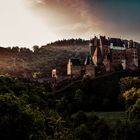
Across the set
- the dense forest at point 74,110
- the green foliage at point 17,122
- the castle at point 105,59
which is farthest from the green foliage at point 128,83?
the green foliage at point 17,122

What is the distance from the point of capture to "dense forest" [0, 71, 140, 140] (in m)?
51.2

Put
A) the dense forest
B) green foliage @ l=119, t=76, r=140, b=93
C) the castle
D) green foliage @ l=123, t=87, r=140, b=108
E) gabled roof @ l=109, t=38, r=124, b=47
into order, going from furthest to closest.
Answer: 1. gabled roof @ l=109, t=38, r=124, b=47
2. the castle
3. green foliage @ l=119, t=76, r=140, b=93
4. green foliage @ l=123, t=87, r=140, b=108
5. the dense forest

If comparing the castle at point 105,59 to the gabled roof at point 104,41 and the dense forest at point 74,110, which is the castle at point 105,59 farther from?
the dense forest at point 74,110

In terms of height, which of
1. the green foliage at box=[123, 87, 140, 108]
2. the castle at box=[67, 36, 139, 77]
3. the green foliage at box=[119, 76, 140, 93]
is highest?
the castle at box=[67, 36, 139, 77]

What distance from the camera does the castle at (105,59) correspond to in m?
161

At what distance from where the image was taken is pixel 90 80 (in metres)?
145

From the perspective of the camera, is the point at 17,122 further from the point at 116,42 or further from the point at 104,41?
the point at 116,42

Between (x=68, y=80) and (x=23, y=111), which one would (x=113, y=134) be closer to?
(x=23, y=111)

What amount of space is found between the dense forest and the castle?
27.7 ft

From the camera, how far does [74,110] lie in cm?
12588

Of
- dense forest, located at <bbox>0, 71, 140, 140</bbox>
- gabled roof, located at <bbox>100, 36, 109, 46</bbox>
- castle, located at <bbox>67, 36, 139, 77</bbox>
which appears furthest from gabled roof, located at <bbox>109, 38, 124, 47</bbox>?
dense forest, located at <bbox>0, 71, 140, 140</bbox>

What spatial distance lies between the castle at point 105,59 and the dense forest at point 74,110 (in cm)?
844

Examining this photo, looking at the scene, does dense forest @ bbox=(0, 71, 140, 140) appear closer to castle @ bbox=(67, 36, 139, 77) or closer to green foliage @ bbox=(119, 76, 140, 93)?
green foliage @ bbox=(119, 76, 140, 93)

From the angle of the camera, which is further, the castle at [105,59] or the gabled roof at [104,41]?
the gabled roof at [104,41]
